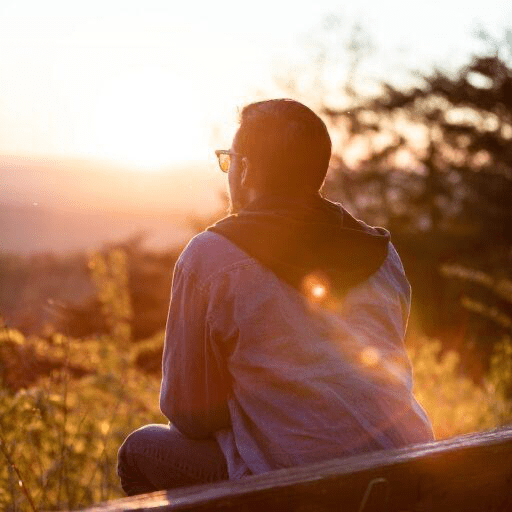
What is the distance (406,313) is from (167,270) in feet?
52.6

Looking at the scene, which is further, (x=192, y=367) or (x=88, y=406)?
(x=88, y=406)

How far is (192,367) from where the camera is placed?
2445 millimetres

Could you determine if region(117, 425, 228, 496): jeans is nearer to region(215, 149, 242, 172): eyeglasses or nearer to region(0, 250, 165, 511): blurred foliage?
region(0, 250, 165, 511): blurred foliage

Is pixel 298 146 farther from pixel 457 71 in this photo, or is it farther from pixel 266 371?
pixel 457 71

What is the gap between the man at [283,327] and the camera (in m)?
2.29

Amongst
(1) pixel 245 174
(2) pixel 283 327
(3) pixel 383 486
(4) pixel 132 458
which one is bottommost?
(4) pixel 132 458

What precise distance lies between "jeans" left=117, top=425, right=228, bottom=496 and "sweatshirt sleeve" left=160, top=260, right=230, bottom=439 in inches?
3.4

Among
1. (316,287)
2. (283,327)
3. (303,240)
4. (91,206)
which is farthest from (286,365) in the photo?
(91,206)

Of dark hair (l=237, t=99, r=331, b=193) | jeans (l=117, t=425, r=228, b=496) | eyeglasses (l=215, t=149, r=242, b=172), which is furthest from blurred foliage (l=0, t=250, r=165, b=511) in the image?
dark hair (l=237, t=99, r=331, b=193)

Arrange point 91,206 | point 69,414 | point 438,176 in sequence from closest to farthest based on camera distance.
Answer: point 69,414 → point 438,176 → point 91,206

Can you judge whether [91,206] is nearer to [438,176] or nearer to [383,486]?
[438,176]

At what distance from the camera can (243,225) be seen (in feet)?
7.88

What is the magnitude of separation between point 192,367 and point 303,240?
0.45 metres

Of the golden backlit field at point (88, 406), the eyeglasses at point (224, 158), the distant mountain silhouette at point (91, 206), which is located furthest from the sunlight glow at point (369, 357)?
the distant mountain silhouette at point (91, 206)
